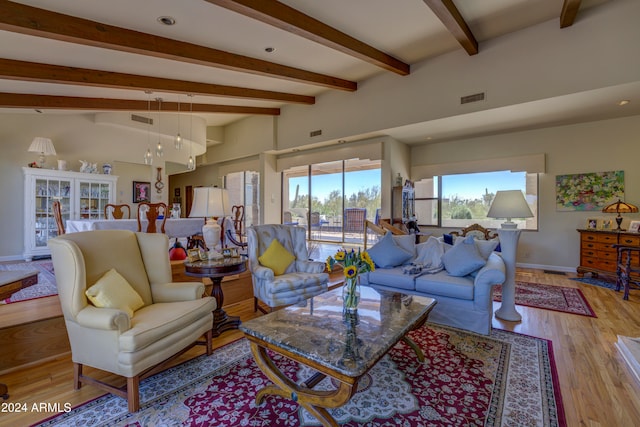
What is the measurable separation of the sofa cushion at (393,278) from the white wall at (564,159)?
4075 millimetres

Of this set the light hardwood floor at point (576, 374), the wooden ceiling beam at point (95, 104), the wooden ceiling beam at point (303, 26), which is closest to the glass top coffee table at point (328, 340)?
the light hardwood floor at point (576, 374)

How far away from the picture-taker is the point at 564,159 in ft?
17.9

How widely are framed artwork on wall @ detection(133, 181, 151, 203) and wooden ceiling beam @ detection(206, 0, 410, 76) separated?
20.0 feet

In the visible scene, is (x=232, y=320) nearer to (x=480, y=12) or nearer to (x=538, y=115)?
(x=480, y=12)

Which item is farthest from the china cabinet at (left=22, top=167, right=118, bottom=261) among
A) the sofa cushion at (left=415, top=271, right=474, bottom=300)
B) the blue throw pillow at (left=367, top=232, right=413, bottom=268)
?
the sofa cushion at (left=415, top=271, right=474, bottom=300)

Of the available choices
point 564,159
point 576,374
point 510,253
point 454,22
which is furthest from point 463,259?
point 564,159

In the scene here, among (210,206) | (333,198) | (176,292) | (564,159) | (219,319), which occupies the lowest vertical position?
(219,319)

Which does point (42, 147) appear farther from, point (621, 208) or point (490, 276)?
point (621, 208)

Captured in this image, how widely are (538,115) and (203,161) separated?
940cm

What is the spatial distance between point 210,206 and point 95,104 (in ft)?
12.7

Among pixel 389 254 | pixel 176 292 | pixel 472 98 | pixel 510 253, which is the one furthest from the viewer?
pixel 472 98

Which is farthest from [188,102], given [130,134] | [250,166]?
[250,166]

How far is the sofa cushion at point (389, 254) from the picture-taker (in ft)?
12.0

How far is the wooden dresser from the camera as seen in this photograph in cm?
450
